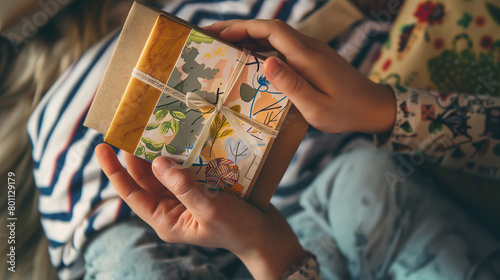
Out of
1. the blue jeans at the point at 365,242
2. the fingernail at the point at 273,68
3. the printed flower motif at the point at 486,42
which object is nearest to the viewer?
the fingernail at the point at 273,68

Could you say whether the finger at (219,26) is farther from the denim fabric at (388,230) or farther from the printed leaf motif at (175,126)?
the denim fabric at (388,230)

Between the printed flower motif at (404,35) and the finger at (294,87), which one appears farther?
the printed flower motif at (404,35)

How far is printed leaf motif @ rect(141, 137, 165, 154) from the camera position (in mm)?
490

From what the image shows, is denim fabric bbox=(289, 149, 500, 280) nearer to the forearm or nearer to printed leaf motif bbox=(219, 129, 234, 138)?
the forearm

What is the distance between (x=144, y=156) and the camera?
497 millimetres

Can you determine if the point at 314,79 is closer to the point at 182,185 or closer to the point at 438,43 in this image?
the point at 182,185

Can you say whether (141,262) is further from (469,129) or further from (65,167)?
(469,129)

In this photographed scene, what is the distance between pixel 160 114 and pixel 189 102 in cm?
5

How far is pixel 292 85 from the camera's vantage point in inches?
19.0

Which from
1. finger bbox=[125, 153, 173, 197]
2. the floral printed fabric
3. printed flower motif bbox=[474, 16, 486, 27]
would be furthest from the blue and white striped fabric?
printed flower motif bbox=[474, 16, 486, 27]

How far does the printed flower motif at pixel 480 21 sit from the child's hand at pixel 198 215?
69cm

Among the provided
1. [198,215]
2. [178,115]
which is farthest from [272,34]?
[198,215]

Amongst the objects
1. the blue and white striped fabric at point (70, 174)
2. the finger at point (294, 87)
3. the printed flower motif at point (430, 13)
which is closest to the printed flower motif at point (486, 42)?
the printed flower motif at point (430, 13)

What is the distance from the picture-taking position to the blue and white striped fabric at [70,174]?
0.65 m
